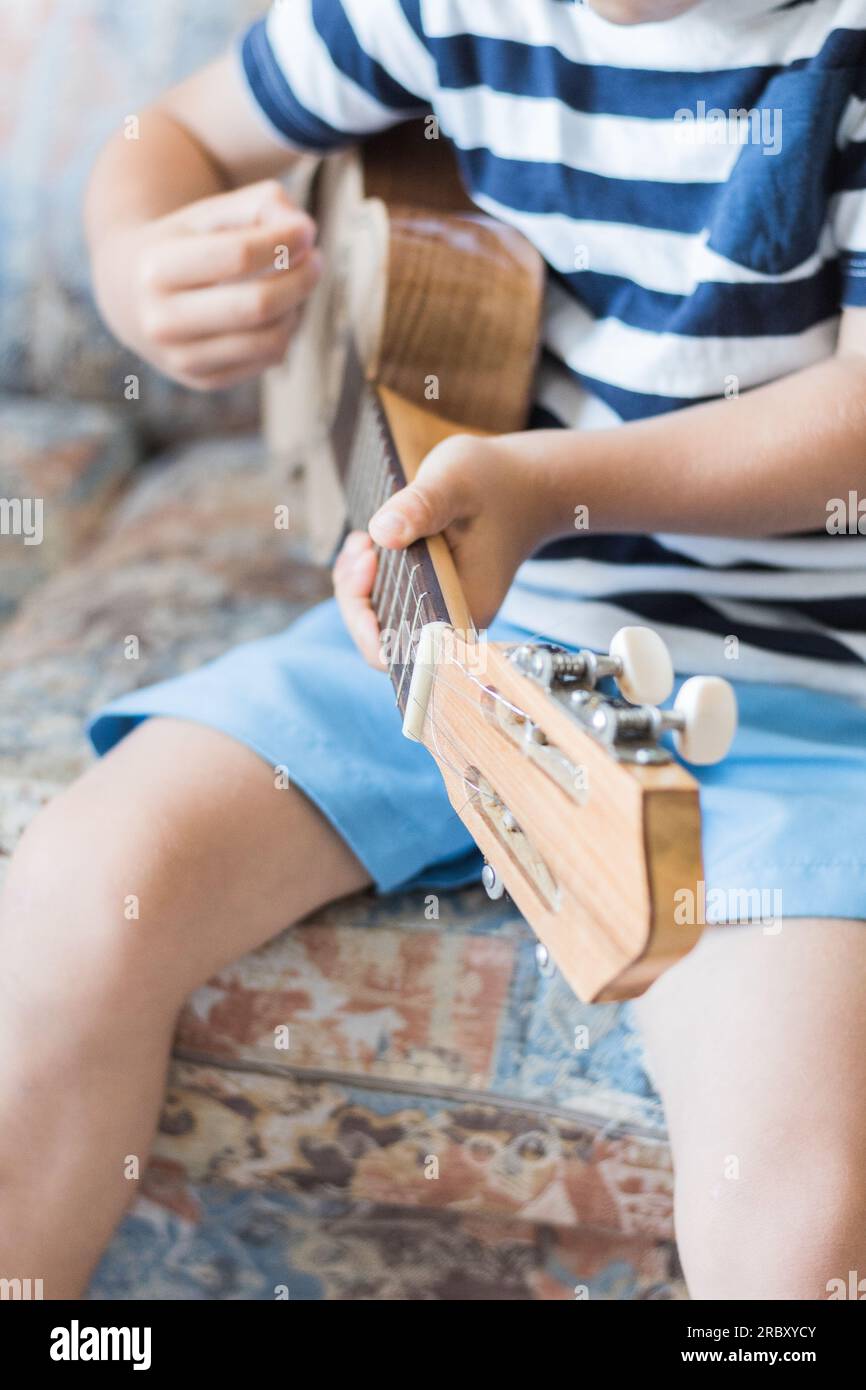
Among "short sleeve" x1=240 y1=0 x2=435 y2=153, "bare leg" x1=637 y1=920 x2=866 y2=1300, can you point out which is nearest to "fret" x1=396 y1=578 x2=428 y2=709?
"bare leg" x1=637 y1=920 x2=866 y2=1300

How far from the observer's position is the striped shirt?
692 millimetres

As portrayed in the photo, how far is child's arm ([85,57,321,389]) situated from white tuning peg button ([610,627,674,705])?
50 cm

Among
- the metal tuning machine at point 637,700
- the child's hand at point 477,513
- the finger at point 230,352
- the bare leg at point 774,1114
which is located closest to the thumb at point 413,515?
the child's hand at point 477,513

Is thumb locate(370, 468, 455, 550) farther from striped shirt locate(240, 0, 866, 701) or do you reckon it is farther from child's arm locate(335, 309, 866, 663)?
striped shirt locate(240, 0, 866, 701)

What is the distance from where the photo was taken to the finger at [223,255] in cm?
82

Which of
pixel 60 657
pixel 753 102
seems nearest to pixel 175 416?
pixel 60 657

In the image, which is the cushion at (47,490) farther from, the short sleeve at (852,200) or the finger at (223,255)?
the short sleeve at (852,200)

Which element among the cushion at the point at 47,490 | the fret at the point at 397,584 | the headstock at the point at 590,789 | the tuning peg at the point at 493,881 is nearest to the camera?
the headstock at the point at 590,789

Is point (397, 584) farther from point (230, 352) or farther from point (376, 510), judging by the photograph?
point (230, 352)

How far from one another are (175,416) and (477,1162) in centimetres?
95
